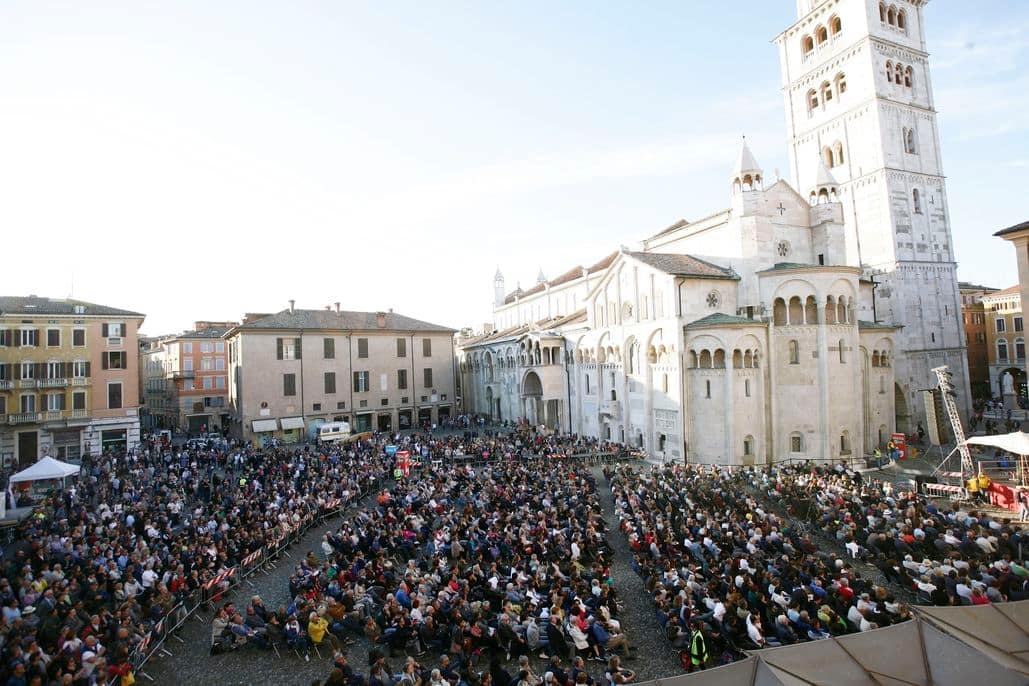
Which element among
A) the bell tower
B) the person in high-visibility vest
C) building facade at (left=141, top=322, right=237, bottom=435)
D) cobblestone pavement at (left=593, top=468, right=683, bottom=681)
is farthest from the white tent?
building facade at (left=141, top=322, right=237, bottom=435)

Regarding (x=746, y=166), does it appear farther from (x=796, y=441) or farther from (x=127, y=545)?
(x=127, y=545)

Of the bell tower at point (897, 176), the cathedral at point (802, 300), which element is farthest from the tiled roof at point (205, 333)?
the bell tower at point (897, 176)

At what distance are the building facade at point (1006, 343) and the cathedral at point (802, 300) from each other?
64.0 ft

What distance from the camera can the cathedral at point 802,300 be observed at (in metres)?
30.5

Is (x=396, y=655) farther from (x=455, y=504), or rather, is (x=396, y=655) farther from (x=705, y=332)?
(x=705, y=332)

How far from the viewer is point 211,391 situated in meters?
55.0

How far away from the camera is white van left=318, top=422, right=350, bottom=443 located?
39.8 metres

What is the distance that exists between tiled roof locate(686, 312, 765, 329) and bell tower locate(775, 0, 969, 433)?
35.5ft

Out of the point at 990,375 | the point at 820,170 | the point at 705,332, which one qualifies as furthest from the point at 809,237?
the point at 990,375

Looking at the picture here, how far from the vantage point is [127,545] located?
16.5 m

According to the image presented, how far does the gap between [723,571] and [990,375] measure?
2249 inches

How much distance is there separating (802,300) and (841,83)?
1959cm

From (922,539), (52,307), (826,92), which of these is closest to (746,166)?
(826,92)

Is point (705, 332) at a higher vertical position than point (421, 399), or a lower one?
higher
